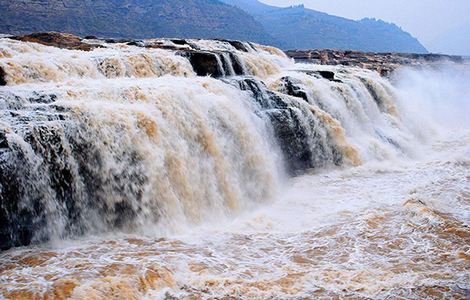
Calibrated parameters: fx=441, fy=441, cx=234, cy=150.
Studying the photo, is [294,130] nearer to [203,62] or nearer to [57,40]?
[203,62]

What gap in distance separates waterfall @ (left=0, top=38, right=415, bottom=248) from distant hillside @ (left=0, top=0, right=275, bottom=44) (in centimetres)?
5804

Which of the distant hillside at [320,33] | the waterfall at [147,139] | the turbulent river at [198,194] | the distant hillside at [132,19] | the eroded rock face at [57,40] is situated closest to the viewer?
the turbulent river at [198,194]

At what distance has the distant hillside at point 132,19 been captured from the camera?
68.7 meters

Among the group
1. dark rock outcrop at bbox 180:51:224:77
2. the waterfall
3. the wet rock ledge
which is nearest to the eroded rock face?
the waterfall

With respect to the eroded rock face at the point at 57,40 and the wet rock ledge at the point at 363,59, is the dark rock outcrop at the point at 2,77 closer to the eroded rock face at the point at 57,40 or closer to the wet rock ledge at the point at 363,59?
the eroded rock face at the point at 57,40

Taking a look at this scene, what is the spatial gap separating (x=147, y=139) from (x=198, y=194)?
4.74 ft

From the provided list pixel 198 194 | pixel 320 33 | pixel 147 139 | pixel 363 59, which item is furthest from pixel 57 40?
pixel 320 33

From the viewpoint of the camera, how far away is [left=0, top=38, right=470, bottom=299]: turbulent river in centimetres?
562

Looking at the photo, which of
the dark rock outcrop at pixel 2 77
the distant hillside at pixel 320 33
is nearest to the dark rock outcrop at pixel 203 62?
the dark rock outcrop at pixel 2 77

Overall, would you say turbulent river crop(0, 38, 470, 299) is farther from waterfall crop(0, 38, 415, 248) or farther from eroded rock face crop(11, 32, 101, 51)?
eroded rock face crop(11, 32, 101, 51)

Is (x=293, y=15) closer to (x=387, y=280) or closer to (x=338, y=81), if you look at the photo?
(x=338, y=81)

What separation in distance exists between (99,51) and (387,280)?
10358mm

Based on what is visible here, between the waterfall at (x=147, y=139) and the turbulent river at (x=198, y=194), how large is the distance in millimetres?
30

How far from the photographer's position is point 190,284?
5.49m
